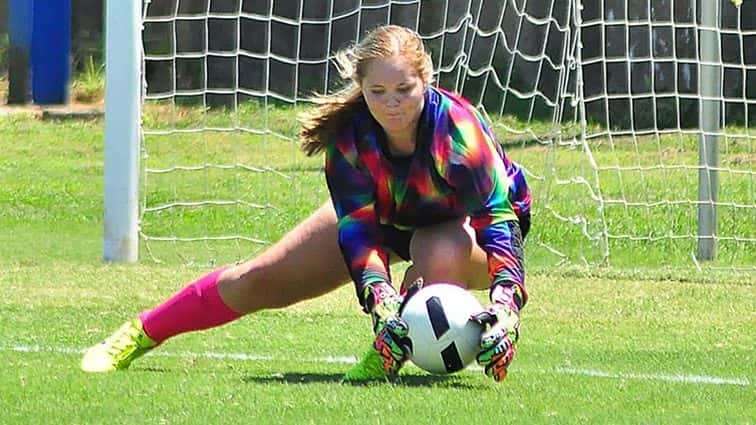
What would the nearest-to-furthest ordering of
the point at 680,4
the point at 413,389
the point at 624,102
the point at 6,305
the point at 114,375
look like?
the point at 413,389
the point at 114,375
the point at 6,305
the point at 680,4
the point at 624,102

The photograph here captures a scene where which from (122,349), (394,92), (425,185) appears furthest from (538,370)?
(122,349)

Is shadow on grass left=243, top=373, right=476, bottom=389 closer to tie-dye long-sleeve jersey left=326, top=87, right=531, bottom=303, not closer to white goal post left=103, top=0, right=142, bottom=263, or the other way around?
tie-dye long-sleeve jersey left=326, top=87, right=531, bottom=303

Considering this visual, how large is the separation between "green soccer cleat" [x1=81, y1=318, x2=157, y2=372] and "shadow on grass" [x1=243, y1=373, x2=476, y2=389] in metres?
0.52

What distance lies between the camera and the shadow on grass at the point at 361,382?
234 inches

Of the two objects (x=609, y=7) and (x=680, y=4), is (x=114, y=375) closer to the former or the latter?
Result: (x=680, y=4)

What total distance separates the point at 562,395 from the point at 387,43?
54.0 inches

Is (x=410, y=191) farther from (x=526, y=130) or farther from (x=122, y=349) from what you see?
(x=526, y=130)

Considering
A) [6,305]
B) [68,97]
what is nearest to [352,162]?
[6,305]

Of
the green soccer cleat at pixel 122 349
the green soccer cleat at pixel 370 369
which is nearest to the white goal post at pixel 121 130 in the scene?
the green soccer cleat at pixel 122 349

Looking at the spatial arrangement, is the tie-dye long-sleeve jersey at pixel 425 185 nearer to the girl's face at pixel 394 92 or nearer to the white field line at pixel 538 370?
the girl's face at pixel 394 92

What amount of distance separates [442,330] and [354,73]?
981 millimetres

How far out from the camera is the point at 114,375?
20.3 ft

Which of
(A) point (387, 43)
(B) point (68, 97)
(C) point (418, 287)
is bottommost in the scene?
(B) point (68, 97)

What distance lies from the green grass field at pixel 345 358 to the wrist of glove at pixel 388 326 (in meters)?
0.11
